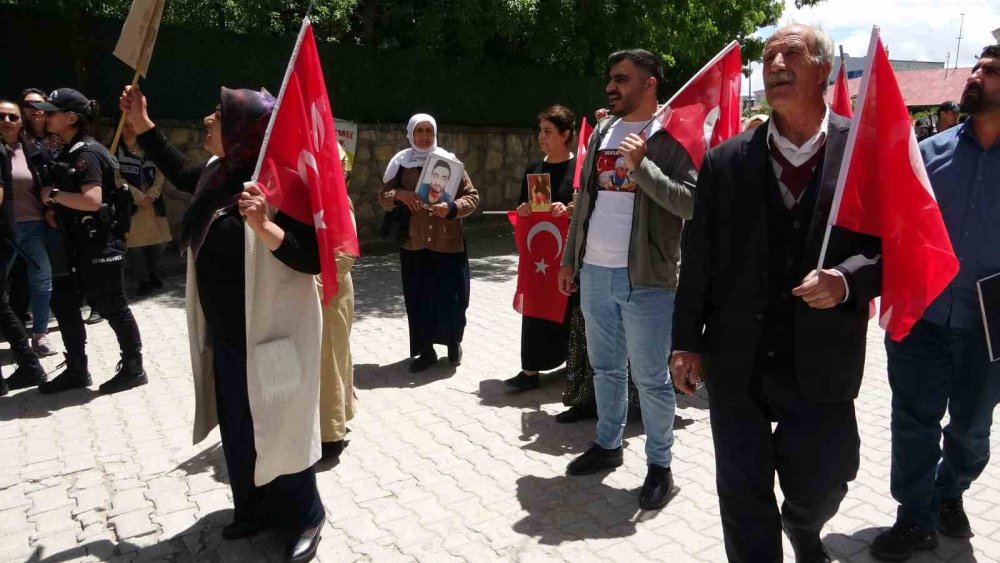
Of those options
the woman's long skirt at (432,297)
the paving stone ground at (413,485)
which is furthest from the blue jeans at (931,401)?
the woman's long skirt at (432,297)

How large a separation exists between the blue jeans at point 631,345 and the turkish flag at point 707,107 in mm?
692

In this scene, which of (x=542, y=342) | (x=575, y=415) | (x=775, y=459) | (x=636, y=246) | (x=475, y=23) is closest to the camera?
(x=775, y=459)

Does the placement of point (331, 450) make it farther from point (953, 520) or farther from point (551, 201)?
point (953, 520)

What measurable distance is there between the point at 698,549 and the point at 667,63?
15266mm

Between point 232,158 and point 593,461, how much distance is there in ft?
7.73

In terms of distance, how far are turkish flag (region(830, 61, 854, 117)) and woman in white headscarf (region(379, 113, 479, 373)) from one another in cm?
302

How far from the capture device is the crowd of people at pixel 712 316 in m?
2.55

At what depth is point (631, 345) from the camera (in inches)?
148

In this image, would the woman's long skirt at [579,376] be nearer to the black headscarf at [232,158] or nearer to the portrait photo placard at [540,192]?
the portrait photo placard at [540,192]

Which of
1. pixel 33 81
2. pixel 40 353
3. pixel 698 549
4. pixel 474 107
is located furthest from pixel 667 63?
pixel 698 549

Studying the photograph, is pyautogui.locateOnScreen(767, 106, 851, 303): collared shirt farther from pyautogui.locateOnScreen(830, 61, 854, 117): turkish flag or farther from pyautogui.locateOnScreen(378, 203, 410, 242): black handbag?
pyautogui.locateOnScreen(378, 203, 410, 242): black handbag

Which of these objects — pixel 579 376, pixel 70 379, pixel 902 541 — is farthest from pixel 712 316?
pixel 70 379

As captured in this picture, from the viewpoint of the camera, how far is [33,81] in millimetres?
8734

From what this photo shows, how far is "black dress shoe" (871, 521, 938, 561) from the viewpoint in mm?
3264
